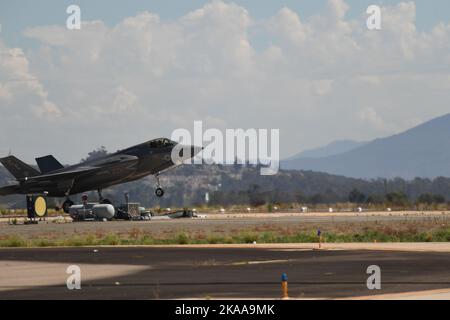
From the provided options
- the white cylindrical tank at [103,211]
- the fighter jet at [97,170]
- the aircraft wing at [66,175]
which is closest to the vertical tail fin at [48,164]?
the fighter jet at [97,170]

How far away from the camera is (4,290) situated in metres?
26.2

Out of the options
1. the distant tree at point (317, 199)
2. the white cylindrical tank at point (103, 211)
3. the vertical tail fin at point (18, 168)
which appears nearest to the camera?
the white cylindrical tank at point (103, 211)

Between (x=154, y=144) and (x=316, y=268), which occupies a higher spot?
(x=154, y=144)

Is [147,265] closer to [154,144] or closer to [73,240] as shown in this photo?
[73,240]

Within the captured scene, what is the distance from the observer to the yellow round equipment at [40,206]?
8144 cm

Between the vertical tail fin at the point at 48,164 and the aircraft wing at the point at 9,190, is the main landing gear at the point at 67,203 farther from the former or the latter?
the aircraft wing at the point at 9,190

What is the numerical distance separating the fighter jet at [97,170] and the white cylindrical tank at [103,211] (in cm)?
416

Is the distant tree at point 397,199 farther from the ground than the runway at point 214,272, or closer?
farther from the ground

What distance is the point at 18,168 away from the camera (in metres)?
93.9

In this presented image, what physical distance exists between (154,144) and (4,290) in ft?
192

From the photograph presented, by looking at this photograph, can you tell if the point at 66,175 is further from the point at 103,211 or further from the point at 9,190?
the point at 103,211

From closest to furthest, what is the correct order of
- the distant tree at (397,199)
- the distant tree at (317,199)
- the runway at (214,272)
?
the runway at (214,272)
the distant tree at (397,199)
the distant tree at (317,199)

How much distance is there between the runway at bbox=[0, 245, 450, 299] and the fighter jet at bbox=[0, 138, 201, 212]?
1610 inches
